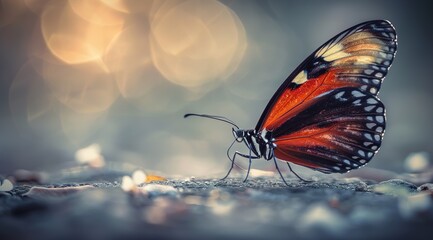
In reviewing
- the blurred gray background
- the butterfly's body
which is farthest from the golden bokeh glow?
the butterfly's body

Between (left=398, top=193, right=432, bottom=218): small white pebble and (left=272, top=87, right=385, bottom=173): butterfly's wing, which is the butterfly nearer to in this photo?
(left=272, top=87, right=385, bottom=173): butterfly's wing

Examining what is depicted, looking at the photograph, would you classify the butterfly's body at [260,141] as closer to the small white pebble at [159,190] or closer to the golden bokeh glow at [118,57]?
the small white pebble at [159,190]

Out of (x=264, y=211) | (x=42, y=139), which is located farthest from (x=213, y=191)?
(x=42, y=139)

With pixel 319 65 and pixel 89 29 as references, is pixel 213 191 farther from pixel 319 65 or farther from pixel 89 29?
pixel 89 29

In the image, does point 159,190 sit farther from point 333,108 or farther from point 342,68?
point 342,68

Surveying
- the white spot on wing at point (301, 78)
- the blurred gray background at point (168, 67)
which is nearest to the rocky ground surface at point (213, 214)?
the white spot on wing at point (301, 78)

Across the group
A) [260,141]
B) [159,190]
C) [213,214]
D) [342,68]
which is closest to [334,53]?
[342,68]
